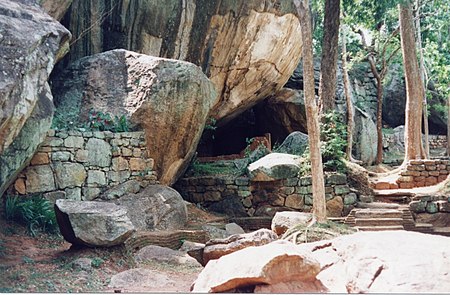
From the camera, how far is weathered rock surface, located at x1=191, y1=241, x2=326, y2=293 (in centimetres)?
330

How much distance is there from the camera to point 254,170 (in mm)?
9500

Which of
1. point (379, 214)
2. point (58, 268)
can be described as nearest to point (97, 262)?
point (58, 268)

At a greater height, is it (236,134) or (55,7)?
(55,7)

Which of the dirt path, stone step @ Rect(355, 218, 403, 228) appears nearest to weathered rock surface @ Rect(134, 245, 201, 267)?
the dirt path

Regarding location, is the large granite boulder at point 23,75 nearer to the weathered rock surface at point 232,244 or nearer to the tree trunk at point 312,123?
the weathered rock surface at point 232,244

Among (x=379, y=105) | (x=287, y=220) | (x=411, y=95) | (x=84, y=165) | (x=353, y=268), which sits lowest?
(x=287, y=220)

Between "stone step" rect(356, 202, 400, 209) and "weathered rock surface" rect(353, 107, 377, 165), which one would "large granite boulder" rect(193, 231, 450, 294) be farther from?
"weathered rock surface" rect(353, 107, 377, 165)

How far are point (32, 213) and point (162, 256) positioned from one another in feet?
6.32

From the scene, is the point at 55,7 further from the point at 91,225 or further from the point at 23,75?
the point at 91,225

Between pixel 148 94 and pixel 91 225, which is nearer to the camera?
pixel 91 225

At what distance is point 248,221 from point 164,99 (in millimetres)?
3158

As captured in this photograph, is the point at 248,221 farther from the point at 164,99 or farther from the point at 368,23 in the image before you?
the point at 368,23

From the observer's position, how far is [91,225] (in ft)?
16.6

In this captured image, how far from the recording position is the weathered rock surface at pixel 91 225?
5.02 m
